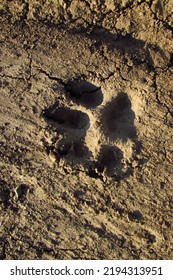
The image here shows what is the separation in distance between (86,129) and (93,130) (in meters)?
0.06

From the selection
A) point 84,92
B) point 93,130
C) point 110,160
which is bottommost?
point 110,160

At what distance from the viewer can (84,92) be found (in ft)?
8.64

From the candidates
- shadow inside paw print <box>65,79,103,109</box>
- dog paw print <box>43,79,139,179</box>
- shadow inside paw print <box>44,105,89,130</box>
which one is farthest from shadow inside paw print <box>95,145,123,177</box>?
shadow inside paw print <box>65,79,103,109</box>

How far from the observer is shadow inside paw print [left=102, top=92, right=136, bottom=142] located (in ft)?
8.45

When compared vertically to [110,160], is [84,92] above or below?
Result: above

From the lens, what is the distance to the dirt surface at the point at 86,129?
2523 millimetres

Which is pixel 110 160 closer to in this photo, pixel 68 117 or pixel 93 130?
pixel 93 130

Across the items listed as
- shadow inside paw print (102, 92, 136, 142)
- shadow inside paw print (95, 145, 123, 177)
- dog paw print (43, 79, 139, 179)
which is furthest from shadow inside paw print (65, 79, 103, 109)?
shadow inside paw print (95, 145, 123, 177)

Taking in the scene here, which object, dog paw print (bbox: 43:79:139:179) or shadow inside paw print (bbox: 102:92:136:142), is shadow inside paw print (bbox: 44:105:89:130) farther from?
shadow inside paw print (bbox: 102:92:136:142)

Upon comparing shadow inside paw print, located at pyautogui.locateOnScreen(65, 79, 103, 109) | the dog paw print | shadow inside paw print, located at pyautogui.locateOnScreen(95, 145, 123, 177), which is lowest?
shadow inside paw print, located at pyautogui.locateOnScreen(95, 145, 123, 177)

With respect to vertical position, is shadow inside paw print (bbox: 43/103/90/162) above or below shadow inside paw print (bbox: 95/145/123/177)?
above

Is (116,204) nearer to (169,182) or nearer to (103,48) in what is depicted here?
(169,182)

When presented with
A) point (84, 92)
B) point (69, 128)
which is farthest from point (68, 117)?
point (84, 92)
